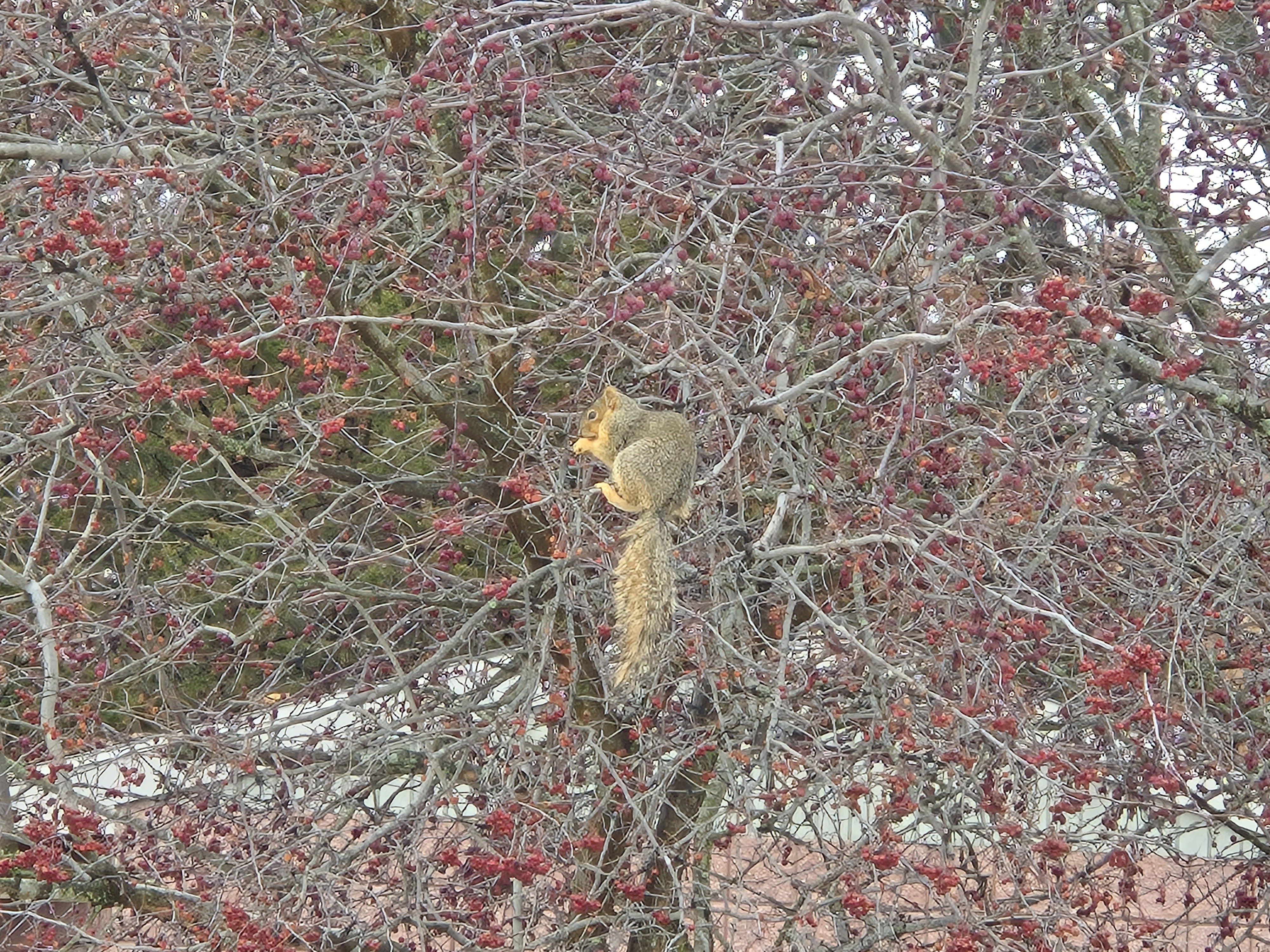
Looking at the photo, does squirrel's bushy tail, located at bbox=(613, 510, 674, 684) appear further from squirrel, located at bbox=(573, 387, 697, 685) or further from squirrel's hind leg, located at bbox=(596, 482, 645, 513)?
squirrel's hind leg, located at bbox=(596, 482, 645, 513)

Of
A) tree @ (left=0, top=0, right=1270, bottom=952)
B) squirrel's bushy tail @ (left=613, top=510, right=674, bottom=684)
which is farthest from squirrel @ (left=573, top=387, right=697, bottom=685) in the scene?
tree @ (left=0, top=0, right=1270, bottom=952)

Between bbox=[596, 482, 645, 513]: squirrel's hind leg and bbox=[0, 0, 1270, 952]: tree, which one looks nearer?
bbox=[0, 0, 1270, 952]: tree

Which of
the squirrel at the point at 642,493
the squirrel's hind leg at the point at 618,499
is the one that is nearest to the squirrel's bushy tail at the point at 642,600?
the squirrel at the point at 642,493

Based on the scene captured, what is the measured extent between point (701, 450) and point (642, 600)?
0.73m

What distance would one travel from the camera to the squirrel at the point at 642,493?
423 centimetres

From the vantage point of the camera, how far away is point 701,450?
4762 millimetres

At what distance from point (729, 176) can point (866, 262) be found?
1.69 feet

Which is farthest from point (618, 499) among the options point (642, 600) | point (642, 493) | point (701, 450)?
point (642, 600)

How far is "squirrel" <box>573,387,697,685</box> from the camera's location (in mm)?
4234

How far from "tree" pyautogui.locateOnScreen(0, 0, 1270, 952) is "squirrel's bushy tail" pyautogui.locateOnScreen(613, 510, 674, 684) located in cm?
9

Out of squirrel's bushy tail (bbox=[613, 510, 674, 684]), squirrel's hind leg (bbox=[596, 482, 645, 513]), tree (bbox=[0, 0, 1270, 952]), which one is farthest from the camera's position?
squirrel's hind leg (bbox=[596, 482, 645, 513])

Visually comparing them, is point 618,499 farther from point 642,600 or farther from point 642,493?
point 642,600

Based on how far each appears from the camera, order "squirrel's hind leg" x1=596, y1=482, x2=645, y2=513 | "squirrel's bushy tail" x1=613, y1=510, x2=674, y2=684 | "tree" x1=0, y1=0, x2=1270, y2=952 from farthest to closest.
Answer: "squirrel's hind leg" x1=596, y1=482, x2=645, y2=513, "squirrel's bushy tail" x1=613, y1=510, x2=674, y2=684, "tree" x1=0, y1=0, x2=1270, y2=952

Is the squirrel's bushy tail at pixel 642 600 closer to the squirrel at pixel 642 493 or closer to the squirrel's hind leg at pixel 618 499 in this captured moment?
the squirrel at pixel 642 493
